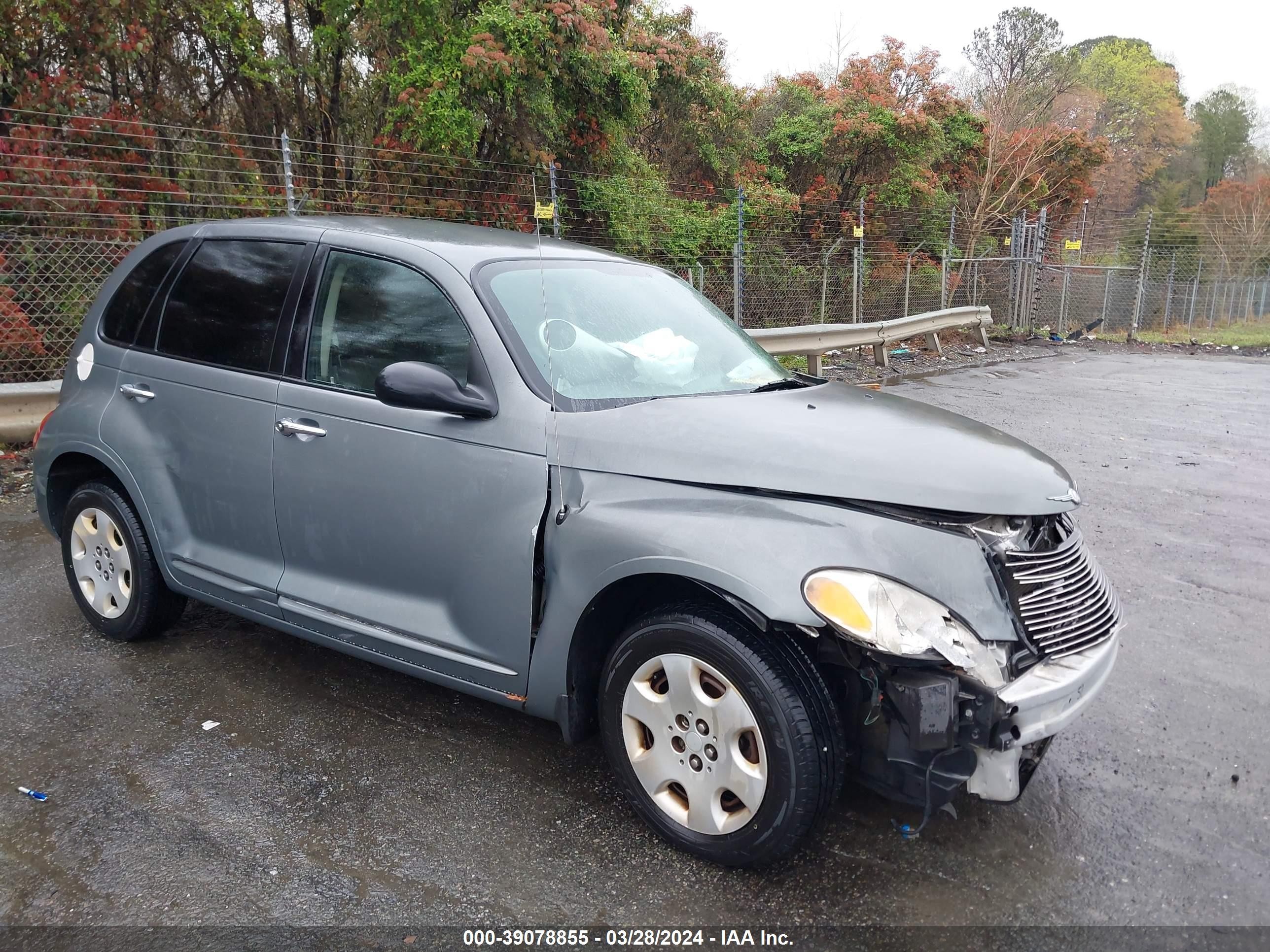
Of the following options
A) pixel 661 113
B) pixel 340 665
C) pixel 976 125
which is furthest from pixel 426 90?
pixel 976 125

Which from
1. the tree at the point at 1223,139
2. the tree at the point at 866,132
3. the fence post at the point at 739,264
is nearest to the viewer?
the fence post at the point at 739,264

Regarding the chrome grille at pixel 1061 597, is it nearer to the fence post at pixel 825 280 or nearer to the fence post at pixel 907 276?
the fence post at pixel 825 280

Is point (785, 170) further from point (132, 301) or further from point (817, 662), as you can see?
point (817, 662)

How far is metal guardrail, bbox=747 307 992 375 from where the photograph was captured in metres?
11.1

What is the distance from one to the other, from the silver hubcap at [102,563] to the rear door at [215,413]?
1.22ft

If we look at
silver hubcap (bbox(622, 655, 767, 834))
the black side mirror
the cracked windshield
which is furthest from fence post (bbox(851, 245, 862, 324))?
silver hubcap (bbox(622, 655, 767, 834))

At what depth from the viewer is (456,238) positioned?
3.46m

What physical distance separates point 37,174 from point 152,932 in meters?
8.46

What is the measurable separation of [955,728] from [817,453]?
2.63ft

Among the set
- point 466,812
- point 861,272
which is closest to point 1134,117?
point 861,272

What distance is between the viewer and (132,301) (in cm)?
399

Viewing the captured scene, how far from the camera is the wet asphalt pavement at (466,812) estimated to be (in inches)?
96.8

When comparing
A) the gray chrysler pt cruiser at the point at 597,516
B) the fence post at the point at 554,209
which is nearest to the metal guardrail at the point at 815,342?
the fence post at the point at 554,209

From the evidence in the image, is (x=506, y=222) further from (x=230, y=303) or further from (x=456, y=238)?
(x=456, y=238)
